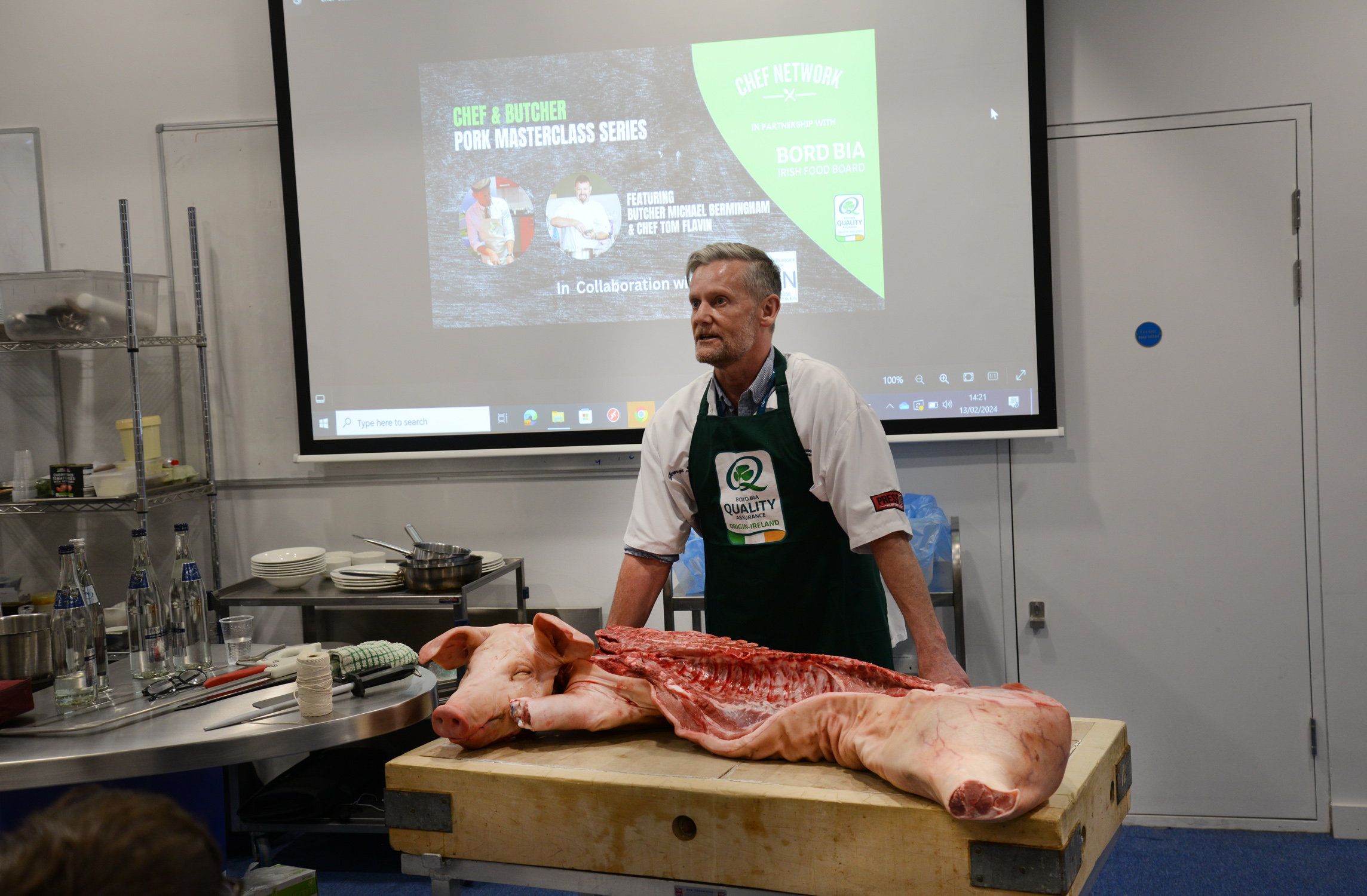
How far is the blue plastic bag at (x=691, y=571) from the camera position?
3041 millimetres

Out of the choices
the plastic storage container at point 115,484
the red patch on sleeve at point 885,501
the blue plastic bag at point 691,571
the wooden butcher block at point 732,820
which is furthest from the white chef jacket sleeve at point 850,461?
the plastic storage container at point 115,484

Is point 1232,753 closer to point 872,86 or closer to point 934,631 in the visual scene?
point 934,631

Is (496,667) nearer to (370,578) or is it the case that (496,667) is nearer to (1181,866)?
(370,578)

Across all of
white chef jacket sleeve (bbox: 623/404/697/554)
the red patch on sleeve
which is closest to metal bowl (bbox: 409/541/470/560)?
white chef jacket sleeve (bbox: 623/404/697/554)

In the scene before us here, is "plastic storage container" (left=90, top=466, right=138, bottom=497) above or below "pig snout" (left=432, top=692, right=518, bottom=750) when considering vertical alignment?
above

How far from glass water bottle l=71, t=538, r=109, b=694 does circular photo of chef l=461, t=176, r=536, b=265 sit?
1.66 metres

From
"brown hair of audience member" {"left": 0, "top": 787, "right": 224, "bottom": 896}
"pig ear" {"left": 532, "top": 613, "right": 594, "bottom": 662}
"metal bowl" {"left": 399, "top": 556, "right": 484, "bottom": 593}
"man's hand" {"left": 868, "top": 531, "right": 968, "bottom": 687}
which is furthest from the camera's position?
"metal bowl" {"left": 399, "top": 556, "right": 484, "bottom": 593}

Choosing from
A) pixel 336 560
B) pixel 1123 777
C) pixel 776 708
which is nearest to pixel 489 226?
pixel 336 560

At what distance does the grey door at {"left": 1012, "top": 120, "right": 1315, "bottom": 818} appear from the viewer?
3.04 meters

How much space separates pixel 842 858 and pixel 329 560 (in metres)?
2.45

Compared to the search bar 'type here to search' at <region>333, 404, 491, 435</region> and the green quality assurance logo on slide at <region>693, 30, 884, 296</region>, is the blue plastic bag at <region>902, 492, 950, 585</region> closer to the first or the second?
the green quality assurance logo on slide at <region>693, 30, 884, 296</region>

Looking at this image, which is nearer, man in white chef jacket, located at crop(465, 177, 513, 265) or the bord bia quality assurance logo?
the bord bia quality assurance logo

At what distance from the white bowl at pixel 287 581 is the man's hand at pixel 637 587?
4.86 ft

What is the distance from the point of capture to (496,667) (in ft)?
5.05
